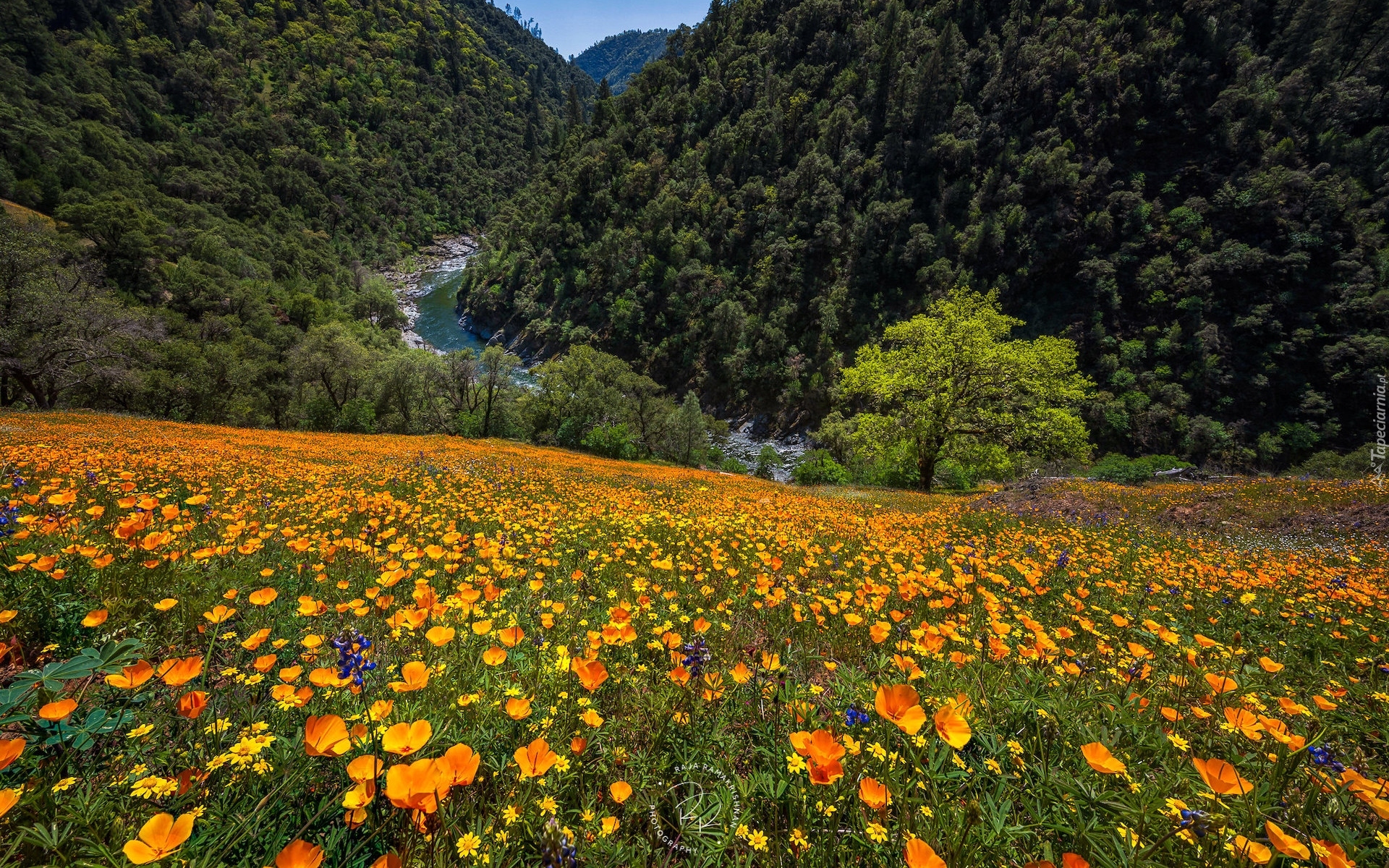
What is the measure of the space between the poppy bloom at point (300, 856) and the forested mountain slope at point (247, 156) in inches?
1397

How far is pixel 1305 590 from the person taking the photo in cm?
475

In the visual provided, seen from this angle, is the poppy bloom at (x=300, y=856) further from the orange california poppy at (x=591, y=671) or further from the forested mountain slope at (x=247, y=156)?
the forested mountain slope at (x=247, y=156)

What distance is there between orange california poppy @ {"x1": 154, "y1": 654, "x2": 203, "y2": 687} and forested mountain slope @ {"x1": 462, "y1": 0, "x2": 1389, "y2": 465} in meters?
60.2

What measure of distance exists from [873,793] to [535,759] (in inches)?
38.9

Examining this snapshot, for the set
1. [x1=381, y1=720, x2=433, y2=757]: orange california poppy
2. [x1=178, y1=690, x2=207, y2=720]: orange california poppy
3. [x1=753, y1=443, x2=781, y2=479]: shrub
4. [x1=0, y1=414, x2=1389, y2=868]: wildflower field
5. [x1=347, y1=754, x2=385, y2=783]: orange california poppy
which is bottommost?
[x1=753, y1=443, x2=781, y2=479]: shrub

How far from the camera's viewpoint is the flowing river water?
5794 centimetres

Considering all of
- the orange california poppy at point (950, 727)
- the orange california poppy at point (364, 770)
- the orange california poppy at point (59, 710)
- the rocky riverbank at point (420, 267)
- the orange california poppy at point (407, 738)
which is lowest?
the orange california poppy at point (364, 770)

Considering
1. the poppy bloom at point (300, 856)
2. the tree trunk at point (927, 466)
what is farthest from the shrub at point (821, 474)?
the poppy bloom at point (300, 856)

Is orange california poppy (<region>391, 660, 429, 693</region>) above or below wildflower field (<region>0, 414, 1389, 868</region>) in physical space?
above

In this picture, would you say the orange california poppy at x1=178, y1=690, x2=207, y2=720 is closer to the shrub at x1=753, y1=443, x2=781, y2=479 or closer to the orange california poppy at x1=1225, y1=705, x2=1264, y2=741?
the orange california poppy at x1=1225, y1=705, x2=1264, y2=741

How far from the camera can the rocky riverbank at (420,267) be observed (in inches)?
4124

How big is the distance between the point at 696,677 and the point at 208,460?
946 cm

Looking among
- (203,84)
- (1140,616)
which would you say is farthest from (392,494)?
(203,84)

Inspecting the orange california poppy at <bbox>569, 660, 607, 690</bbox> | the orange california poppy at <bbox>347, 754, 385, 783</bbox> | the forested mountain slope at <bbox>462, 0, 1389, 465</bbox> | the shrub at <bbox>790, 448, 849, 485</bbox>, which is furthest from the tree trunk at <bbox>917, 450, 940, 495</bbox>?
the forested mountain slope at <bbox>462, 0, 1389, 465</bbox>
